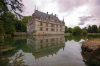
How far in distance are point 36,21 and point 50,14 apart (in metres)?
11.1

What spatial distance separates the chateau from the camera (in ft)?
85.6

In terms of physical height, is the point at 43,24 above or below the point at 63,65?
above

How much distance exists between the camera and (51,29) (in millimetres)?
32469

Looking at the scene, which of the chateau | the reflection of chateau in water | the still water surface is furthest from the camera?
the chateau

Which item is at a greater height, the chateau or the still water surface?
the chateau

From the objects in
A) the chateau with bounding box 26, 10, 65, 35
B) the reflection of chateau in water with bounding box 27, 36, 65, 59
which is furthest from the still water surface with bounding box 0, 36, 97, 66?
the chateau with bounding box 26, 10, 65, 35

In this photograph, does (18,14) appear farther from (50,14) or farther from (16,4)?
(50,14)

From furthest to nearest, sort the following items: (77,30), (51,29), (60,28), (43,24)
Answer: (77,30) → (60,28) → (51,29) → (43,24)

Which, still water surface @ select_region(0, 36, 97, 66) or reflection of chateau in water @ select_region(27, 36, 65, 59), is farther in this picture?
reflection of chateau in water @ select_region(27, 36, 65, 59)

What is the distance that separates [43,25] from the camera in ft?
95.6

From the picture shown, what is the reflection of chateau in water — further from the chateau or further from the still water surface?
the chateau

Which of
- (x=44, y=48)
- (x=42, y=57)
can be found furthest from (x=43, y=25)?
(x=42, y=57)

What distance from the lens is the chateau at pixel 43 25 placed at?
26092 millimetres

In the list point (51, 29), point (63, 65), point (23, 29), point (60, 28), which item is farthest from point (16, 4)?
point (23, 29)
